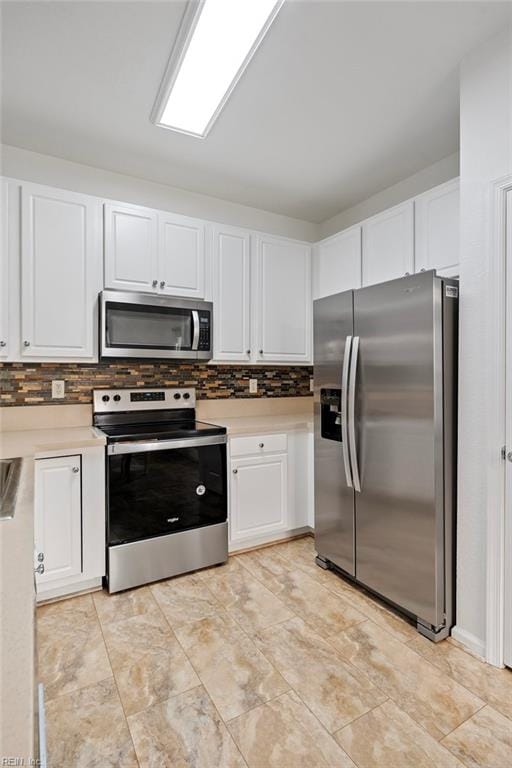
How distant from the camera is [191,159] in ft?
8.95

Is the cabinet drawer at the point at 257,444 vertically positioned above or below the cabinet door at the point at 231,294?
below

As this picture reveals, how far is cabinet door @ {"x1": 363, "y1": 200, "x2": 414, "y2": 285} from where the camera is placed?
8.40 feet

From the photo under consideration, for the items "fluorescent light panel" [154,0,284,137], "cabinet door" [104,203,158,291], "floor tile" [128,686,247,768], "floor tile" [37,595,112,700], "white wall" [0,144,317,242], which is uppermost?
"fluorescent light panel" [154,0,284,137]

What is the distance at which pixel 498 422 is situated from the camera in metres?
1.74

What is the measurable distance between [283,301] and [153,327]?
43.6 inches

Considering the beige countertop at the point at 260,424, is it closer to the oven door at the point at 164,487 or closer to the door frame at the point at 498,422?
the oven door at the point at 164,487

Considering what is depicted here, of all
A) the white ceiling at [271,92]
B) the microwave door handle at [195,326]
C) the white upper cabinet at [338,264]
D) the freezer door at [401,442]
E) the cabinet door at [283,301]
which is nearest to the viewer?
the white ceiling at [271,92]

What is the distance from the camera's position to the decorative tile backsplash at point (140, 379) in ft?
8.61

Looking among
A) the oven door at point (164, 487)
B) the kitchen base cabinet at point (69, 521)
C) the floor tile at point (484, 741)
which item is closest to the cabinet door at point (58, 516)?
the kitchen base cabinet at point (69, 521)

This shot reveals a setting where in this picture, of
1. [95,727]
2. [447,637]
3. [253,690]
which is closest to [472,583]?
[447,637]

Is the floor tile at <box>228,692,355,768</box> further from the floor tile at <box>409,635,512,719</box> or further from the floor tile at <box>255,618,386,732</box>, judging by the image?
the floor tile at <box>409,635,512,719</box>

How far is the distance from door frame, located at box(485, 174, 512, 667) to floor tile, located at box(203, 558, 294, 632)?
93cm

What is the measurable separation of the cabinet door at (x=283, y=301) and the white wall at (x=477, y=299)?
1576 mm

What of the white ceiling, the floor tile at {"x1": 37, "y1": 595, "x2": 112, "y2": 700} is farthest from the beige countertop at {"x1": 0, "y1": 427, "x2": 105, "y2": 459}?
the white ceiling
